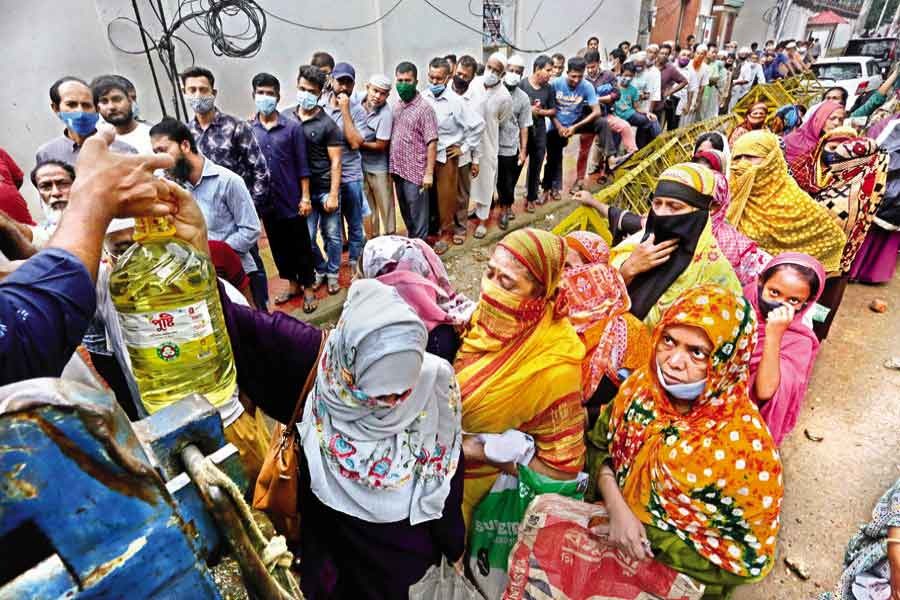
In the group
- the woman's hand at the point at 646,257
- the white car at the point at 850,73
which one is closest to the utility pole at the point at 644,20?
the white car at the point at 850,73

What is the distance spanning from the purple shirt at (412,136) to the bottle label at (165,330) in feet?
13.0

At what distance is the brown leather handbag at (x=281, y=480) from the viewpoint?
61.5 inches

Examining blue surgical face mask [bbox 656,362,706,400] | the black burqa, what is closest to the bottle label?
blue surgical face mask [bbox 656,362,706,400]

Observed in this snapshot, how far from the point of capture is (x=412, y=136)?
16.6 feet

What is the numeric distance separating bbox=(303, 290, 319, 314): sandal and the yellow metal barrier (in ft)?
7.68

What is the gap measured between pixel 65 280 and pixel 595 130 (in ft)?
25.5

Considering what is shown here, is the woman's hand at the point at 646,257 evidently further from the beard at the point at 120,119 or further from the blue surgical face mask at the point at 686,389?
the beard at the point at 120,119

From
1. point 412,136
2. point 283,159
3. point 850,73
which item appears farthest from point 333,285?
point 850,73

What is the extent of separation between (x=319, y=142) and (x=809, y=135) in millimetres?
4790

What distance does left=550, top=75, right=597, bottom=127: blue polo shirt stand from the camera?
7156 millimetres

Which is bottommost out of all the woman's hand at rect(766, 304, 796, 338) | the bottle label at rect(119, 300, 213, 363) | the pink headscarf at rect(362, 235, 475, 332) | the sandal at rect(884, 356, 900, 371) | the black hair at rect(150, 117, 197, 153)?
the sandal at rect(884, 356, 900, 371)

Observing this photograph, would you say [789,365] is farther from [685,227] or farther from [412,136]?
[412,136]

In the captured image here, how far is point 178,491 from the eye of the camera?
639 millimetres

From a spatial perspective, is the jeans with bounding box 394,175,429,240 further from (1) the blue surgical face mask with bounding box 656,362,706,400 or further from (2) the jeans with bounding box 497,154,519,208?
(1) the blue surgical face mask with bounding box 656,362,706,400
